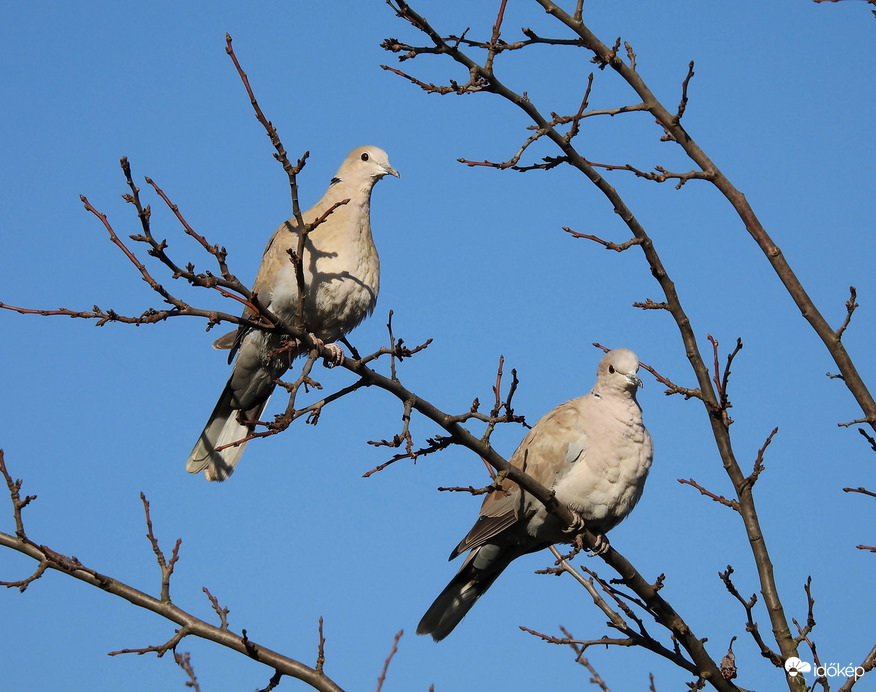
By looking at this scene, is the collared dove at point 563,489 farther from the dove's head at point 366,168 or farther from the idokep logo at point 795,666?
the dove's head at point 366,168

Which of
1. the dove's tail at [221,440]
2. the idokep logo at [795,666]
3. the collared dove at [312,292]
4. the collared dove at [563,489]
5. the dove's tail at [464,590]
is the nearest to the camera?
the idokep logo at [795,666]

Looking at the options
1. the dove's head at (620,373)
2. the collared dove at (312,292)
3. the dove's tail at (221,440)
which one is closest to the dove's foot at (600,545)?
the dove's head at (620,373)

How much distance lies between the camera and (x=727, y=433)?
12.9 feet

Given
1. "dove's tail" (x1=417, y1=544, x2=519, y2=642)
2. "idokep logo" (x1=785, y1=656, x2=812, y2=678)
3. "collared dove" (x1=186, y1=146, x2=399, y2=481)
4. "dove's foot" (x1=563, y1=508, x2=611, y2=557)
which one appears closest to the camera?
"idokep logo" (x1=785, y1=656, x2=812, y2=678)

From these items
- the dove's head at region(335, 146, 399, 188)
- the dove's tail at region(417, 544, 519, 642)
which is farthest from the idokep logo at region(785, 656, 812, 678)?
the dove's head at region(335, 146, 399, 188)

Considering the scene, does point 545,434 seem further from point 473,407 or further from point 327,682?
point 327,682

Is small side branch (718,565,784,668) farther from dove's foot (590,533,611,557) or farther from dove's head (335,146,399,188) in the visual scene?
dove's head (335,146,399,188)

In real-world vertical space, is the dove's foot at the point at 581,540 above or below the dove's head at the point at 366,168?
below

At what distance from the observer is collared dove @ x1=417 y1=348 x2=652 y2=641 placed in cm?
467

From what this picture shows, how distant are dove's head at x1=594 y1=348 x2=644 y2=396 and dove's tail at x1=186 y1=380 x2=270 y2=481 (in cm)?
197

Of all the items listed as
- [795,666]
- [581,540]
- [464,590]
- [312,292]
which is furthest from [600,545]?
[312,292]

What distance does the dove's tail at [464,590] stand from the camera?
481cm

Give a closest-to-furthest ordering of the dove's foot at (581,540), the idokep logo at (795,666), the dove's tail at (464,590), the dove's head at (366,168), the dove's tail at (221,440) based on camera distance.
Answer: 1. the idokep logo at (795,666)
2. the dove's foot at (581,540)
3. the dove's tail at (464,590)
4. the dove's tail at (221,440)
5. the dove's head at (366,168)

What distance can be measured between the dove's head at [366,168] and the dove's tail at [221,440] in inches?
54.8
